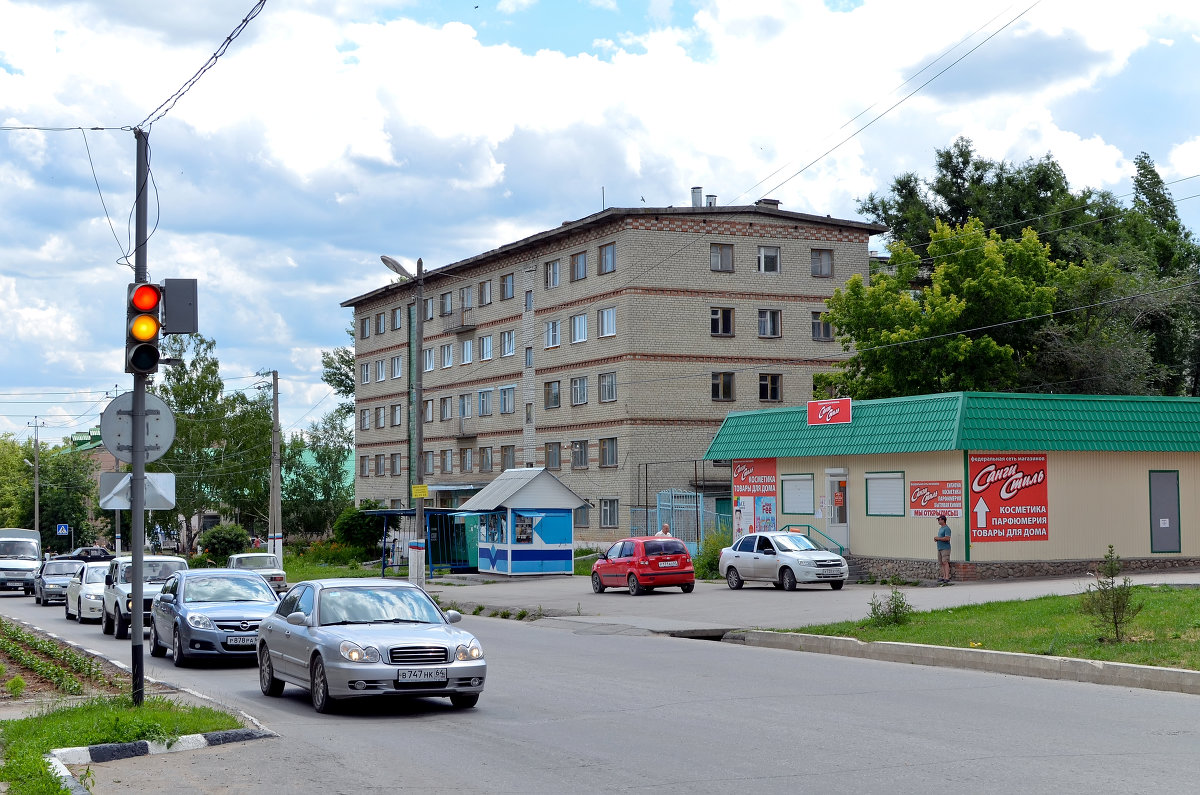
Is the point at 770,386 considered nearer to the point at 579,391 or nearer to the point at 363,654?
the point at 579,391

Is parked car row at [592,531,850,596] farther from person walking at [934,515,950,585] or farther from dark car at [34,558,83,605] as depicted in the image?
dark car at [34,558,83,605]

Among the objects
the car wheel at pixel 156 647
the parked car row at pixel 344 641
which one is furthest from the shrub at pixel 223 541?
the parked car row at pixel 344 641

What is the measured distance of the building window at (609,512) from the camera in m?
54.6

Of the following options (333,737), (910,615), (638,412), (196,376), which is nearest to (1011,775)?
(333,737)

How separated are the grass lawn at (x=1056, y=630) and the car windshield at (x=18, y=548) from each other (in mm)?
37840

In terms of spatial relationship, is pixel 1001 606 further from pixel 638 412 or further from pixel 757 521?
pixel 638 412

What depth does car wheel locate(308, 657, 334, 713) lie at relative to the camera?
41.2 ft

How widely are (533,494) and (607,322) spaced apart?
14.2m

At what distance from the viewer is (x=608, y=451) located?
5550 centimetres

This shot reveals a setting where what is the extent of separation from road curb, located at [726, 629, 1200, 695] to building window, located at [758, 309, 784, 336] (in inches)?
1406

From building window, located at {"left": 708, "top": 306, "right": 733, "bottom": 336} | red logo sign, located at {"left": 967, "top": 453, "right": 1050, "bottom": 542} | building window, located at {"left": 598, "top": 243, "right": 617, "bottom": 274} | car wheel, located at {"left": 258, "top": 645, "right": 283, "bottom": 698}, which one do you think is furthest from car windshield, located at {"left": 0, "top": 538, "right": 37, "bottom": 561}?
car wheel, located at {"left": 258, "top": 645, "right": 283, "bottom": 698}

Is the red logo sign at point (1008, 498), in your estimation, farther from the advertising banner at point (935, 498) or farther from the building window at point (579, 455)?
the building window at point (579, 455)

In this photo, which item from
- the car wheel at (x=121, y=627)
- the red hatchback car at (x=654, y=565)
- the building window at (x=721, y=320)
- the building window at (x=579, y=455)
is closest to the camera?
the car wheel at (x=121, y=627)

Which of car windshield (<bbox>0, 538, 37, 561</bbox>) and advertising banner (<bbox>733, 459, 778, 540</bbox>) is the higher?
advertising banner (<bbox>733, 459, 778, 540</bbox>)
